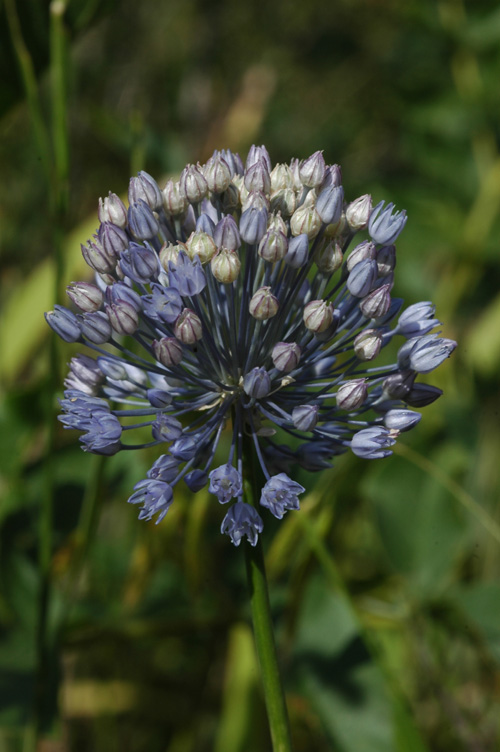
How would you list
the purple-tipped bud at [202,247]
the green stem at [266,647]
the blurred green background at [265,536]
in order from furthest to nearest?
the blurred green background at [265,536] → the purple-tipped bud at [202,247] → the green stem at [266,647]

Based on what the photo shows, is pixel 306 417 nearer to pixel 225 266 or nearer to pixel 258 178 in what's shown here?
pixel 225 266

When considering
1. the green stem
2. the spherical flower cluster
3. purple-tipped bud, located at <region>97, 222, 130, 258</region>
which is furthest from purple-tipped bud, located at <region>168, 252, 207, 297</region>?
the green stem

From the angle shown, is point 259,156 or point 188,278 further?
point 259,156

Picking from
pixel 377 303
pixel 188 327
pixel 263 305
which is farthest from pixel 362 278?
pixel 188 327

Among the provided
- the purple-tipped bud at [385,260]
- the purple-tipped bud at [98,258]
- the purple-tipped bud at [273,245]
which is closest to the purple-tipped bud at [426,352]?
the purple-tipped bud at [385,260]

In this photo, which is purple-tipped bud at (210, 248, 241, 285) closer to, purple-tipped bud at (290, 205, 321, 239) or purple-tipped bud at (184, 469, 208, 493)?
purple-tipped bud at (290, 205, 321, 239)

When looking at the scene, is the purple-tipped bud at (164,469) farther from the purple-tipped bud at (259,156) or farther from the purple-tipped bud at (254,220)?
the purple-tipped bud at (259,156)
